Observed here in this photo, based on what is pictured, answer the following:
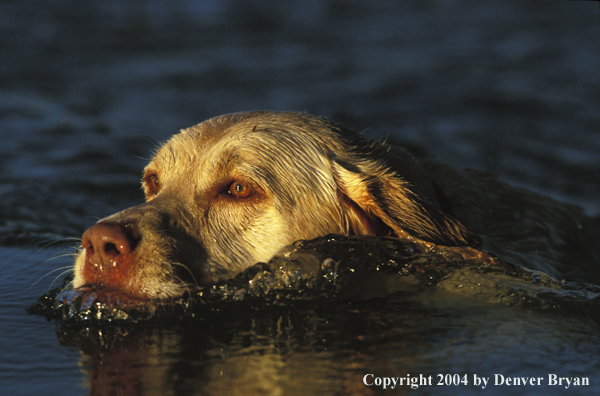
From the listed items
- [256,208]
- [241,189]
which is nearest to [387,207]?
[256,208]

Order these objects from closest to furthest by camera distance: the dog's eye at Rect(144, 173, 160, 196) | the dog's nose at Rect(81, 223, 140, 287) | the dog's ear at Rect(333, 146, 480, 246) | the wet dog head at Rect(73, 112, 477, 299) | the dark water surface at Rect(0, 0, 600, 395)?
the dark water surface at Rect(0, 0, 600, 395) → the dog's nose at Rect(81, 223, 140, 287) → the wet dog head at Rect(73, 112, 477, 299) → the dog's ear at Rect(333, 146, 480, 246) → the dog's eye at Rect(144, 173, 160, 196)

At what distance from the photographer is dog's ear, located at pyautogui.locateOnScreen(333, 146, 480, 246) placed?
4.44 m

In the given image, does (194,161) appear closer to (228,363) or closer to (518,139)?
(228,363)

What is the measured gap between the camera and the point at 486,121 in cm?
1165

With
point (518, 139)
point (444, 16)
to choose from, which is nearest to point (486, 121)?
point (518, 139)

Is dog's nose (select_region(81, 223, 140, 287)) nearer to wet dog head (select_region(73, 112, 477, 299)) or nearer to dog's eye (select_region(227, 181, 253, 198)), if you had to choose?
wet dog head (select_region(73, 112, 477, 299))

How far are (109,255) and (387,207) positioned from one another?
1757mm

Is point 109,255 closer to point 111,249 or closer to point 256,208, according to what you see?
point 111,249

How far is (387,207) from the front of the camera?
454 cm

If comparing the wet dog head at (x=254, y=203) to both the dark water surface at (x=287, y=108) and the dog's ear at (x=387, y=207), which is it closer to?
the dog's ear at (x=387, y=207)

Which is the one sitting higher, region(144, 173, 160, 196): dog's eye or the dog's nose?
region(144, 173, 160, 196): dog's eye

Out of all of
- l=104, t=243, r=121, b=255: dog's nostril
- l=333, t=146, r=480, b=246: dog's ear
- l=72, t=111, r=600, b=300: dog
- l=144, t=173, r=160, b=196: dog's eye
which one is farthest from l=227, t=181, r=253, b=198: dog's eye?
l=104, t=243, r=121, b=255: dog's nostril

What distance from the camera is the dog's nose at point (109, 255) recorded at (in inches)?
152

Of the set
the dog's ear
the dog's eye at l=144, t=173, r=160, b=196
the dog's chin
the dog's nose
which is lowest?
the dog's chin
